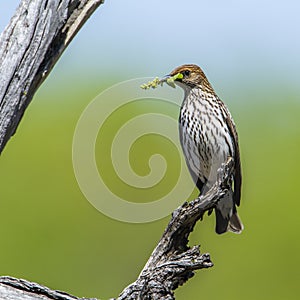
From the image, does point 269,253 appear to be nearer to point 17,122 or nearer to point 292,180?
point 292,180

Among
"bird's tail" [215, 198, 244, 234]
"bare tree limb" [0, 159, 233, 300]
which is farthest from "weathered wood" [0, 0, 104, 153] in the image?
"bird's tail" [215, 198, 244, 234]

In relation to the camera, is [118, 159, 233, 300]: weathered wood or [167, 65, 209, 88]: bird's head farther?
[167, 65, 209, 88]: bird's head

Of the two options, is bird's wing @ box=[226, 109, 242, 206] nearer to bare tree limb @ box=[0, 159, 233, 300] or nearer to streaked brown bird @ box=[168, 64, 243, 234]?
streaked brown bird @ box=[168, 64, 243, 234]

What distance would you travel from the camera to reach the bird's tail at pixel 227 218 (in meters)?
6.71

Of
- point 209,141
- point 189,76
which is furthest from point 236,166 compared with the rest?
point 189,76

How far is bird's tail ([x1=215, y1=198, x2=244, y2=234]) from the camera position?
22.0ft

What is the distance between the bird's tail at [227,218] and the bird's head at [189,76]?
874mm

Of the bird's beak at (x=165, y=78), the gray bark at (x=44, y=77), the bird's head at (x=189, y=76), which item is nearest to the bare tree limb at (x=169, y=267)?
the gray bark at (x=44, y=77)

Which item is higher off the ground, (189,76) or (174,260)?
(189,76)

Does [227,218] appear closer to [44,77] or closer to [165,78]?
[165,78]

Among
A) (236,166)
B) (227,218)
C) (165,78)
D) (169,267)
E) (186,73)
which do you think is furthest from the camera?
(186,73)

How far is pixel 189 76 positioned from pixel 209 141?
0.55m

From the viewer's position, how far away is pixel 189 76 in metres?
6.90

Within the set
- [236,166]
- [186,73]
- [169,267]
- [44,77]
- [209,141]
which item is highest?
[186,73]
